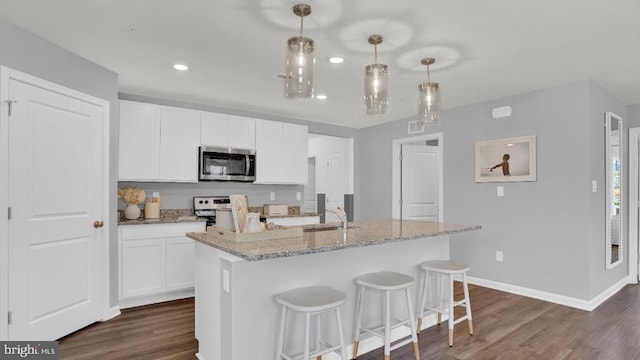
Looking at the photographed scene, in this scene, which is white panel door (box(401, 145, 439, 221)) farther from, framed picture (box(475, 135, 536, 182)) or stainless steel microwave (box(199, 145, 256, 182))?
stainless steel microwave (box(199, 145, 256, 182))

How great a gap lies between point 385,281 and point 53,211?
257 centimetres

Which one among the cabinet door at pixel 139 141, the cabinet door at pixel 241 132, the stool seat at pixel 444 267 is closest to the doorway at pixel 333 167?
the cabinet door at pixel 241 132

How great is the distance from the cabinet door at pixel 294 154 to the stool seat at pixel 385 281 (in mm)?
2755

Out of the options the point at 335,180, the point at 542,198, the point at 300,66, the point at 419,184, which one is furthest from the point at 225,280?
the point at 335,180

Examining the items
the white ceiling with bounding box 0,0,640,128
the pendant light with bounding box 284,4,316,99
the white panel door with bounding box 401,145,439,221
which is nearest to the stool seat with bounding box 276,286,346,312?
the pendant light with bounding box 284,4,316,99

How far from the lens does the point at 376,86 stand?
2.42m

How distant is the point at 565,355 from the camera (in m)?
2.62

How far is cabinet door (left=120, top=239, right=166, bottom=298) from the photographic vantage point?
141 inches

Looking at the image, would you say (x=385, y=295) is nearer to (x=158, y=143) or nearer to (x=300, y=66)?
(x=300, y=66)

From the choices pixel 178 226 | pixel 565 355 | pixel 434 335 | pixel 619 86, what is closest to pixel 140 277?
pixel 178 226

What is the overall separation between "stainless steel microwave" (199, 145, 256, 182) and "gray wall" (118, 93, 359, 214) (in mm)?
307

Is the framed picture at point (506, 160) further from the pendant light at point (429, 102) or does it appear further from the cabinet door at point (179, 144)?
the cabinet door at point (179, 144)

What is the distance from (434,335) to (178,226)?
9.06ft

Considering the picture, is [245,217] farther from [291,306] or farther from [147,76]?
[147,76]
